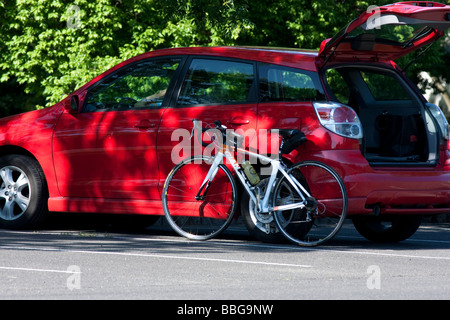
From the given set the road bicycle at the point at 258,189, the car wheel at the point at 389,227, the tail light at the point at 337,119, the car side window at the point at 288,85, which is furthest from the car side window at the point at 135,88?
the car wheel at the point at 389,227

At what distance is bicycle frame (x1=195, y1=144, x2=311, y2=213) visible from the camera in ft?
28.8

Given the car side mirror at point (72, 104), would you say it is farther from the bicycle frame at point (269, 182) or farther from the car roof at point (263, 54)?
the bicycle frame at point (269, 182)

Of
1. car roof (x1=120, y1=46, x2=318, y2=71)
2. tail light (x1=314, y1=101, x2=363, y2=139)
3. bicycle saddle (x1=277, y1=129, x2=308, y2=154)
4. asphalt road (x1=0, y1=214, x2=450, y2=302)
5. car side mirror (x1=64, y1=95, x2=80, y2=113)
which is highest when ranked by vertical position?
car roof (x1=120, y1=46, x2=318, y2=71)

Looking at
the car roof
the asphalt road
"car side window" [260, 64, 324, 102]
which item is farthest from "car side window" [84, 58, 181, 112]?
the asphalt road

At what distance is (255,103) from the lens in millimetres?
9078

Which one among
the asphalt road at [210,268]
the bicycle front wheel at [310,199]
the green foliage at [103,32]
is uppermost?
the green foliage at [103,32]

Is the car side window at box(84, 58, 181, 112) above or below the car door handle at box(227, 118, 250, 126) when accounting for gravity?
above

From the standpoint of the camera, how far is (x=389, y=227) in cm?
1016

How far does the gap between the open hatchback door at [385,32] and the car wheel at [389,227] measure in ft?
5.23

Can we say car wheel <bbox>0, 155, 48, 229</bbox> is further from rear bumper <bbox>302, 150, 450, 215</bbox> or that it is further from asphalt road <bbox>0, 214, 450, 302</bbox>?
rear bumper <bbox>302, 150, 450, 215</bbox>

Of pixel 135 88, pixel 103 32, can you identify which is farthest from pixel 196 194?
pixel 103 32

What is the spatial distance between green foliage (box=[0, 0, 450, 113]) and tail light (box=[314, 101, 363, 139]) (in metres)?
15.8

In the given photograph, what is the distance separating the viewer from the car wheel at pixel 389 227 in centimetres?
1003

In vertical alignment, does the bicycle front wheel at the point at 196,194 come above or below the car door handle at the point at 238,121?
below
